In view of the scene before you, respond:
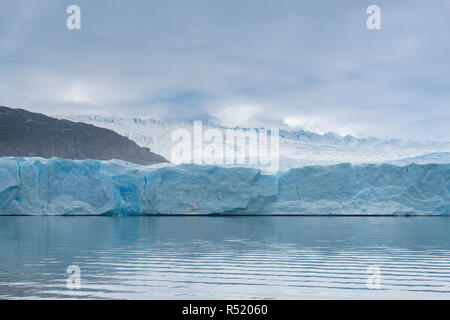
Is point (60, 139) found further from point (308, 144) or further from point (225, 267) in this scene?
point (225, 267)

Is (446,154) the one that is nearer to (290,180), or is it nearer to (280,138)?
(290,180)

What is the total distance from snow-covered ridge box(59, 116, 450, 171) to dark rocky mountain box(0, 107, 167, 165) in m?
19.9

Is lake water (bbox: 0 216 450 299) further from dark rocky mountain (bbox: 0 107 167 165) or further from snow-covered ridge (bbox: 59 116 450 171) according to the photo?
dark rocky mountain (bbox: 0 107 167 165)

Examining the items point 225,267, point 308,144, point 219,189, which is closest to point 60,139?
point 308,144

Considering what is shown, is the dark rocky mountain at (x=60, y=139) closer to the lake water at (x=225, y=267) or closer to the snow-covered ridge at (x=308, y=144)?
the snow-covered ridge at (x=308, y=144)

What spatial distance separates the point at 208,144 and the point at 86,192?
36.7 feet

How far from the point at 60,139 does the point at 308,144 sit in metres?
36.3

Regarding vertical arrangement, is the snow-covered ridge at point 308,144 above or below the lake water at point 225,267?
above

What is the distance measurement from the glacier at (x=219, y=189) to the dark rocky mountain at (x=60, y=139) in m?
34.2

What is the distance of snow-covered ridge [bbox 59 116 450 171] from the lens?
34781 mm

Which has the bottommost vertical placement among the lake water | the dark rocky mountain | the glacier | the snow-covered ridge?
the lake water

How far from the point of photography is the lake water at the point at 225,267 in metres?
6.38

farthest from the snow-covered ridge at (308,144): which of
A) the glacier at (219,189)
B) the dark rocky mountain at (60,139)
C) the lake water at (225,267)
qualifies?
the lake water at (225,267)

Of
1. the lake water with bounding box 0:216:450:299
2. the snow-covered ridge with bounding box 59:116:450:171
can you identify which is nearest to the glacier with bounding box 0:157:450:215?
the snow-covered ridge with bounding box 59:116:450:171
